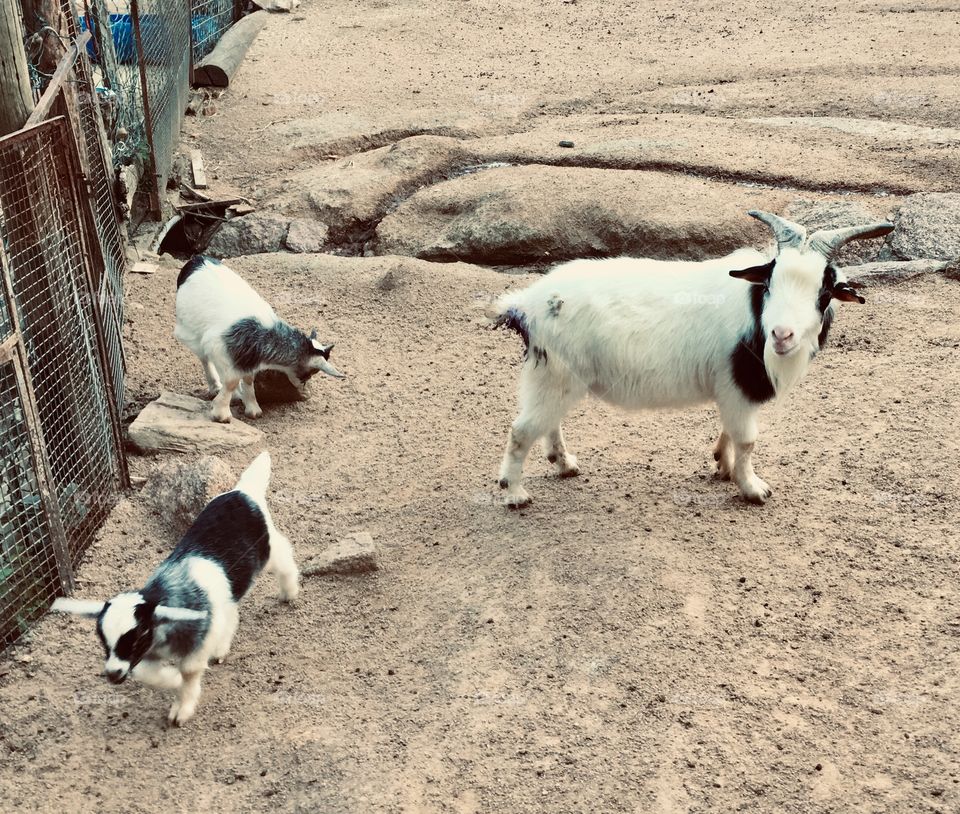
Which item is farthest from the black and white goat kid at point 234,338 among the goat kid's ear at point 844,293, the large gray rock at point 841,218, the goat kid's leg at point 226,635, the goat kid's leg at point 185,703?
the large gray rock at point 841,218

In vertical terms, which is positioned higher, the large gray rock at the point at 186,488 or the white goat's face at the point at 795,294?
the white goat's face at the point at 795,294

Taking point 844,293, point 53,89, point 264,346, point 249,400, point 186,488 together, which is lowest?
point 249,400

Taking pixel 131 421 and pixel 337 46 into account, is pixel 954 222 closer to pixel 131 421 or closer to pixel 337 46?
pixel 131 421

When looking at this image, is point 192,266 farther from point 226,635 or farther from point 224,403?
point 226,635

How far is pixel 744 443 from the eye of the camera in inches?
211

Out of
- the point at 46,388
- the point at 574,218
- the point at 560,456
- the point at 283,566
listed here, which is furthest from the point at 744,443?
the point at 574,218

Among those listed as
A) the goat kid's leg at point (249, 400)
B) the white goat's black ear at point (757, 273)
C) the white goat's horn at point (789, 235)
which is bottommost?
the goat kid's leg at point (249, 400)

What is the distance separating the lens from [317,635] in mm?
4902

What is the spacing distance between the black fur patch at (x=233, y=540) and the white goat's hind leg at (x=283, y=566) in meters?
0.08

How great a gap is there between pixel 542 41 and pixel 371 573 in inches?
397

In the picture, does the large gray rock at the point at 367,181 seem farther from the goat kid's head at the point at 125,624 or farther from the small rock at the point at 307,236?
the goat kid's head at the point at 125,624

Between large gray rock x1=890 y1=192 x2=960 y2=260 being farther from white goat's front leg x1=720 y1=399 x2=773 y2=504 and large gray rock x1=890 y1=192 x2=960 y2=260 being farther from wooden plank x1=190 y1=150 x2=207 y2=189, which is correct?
wooden plank x1=190 y1=150 x2=207 y2=189

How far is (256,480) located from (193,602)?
803 millimetres

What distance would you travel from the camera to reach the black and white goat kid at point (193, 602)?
3.94 meters
